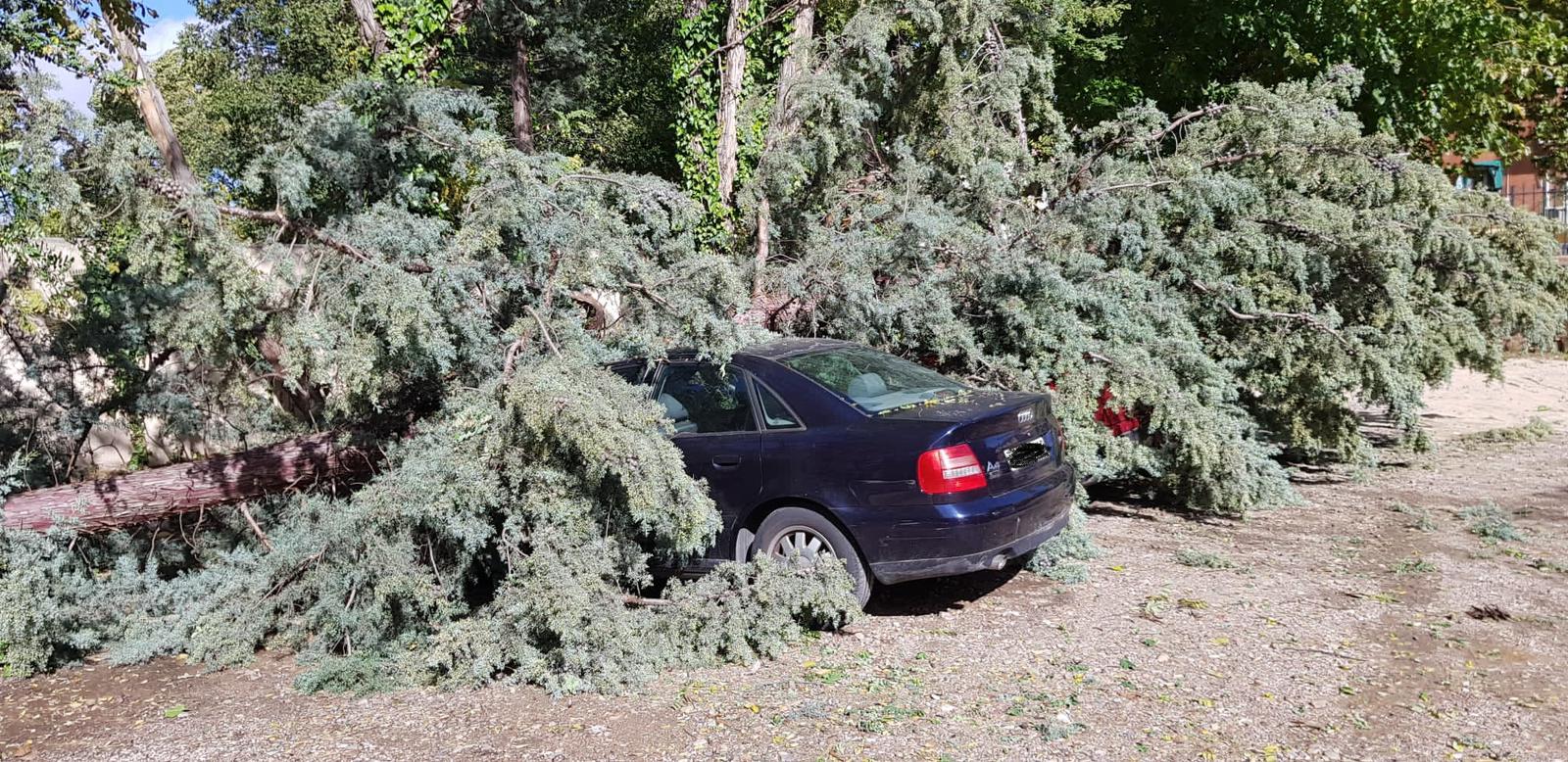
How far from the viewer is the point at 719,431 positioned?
598cm

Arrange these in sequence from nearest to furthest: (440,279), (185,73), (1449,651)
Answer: (1449,651) < (440,279) < (185,73)

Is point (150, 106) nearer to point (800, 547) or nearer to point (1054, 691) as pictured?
point (800, 547)

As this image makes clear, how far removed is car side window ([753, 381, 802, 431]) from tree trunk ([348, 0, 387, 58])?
587cm

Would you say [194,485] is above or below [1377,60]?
below

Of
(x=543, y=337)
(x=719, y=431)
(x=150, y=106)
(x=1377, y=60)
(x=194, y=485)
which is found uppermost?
(x=1377, y=60)

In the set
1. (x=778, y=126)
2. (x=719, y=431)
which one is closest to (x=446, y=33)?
(x=778, y=126)

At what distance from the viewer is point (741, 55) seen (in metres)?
12.5

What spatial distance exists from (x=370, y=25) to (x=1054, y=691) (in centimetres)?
816

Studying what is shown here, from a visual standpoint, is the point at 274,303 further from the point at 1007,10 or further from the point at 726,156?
the point at 1007,10

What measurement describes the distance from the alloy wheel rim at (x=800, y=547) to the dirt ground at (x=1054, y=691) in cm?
42

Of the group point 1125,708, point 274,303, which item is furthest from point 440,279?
point 1125,708

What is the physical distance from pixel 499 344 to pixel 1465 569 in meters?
5.80

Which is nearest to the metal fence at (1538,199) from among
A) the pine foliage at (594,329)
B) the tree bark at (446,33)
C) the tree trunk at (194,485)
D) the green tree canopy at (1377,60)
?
the green tree canopy at (1377,60)

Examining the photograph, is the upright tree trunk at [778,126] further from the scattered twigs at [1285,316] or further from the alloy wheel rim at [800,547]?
the scattered twigs at [1285,316]
